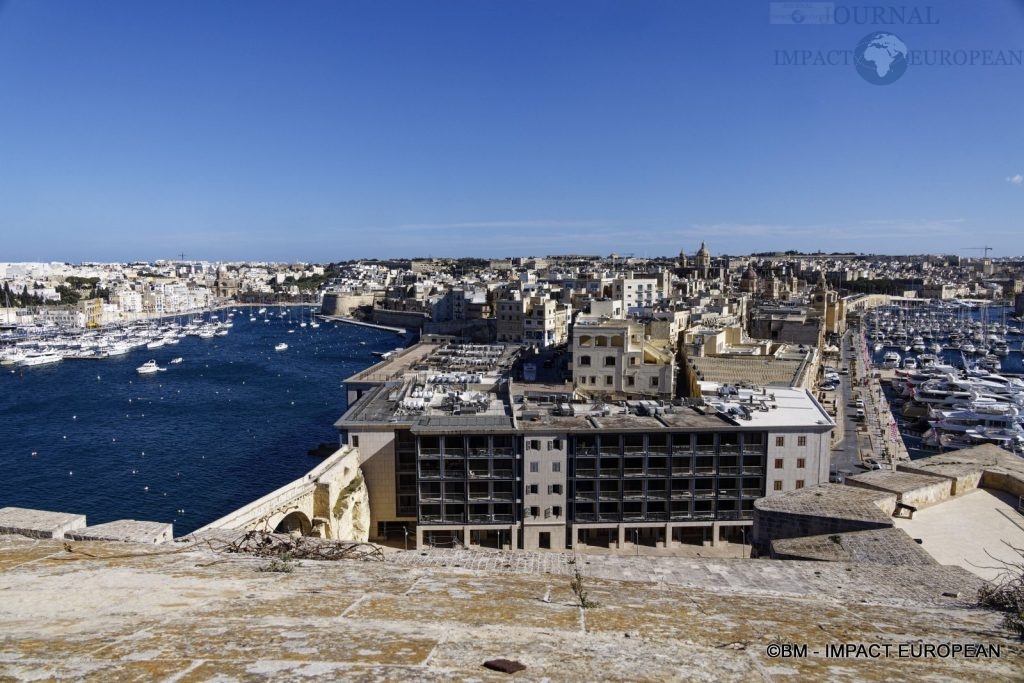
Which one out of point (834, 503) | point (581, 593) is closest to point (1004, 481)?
point (834, 503)

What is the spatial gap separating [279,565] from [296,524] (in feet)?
26.9

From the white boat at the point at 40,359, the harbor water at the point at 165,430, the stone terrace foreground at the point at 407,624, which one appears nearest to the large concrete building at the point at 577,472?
the harbor water at the point at 165,430

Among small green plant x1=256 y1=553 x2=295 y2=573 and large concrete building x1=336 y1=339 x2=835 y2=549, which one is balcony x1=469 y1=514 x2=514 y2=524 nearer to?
large concrete building x1=336 y1=339 x2=835 y2=549

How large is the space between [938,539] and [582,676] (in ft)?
22.4

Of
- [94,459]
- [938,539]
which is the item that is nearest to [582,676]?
[938,539]

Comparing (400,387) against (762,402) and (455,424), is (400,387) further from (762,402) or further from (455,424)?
(762,402)

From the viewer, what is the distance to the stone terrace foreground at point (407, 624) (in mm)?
2590

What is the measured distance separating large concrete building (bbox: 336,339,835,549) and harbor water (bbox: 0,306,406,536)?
18.7ft

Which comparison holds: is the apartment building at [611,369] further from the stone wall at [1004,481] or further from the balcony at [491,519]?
the stone wall at [1004,481]

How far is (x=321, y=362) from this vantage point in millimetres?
46844

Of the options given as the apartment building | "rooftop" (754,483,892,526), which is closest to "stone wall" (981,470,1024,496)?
"rooftop" (754,483,892,526)

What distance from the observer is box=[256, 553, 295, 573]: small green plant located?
410 centimetres

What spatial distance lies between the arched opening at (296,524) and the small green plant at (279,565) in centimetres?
748

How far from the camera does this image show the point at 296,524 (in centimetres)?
1187
